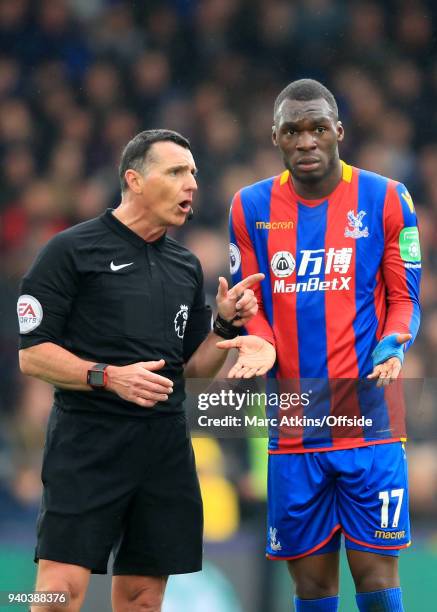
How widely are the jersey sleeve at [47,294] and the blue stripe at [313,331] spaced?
→ 824 mm

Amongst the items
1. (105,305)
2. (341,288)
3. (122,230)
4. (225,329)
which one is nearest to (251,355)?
(225,329)

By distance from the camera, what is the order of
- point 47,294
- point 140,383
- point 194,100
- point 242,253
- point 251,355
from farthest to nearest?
point 194,100 → point 242,253 → point 251,355 → point 47,294 → point 140,383

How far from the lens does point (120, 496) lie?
3.79 m

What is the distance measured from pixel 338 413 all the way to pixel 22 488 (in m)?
2.45

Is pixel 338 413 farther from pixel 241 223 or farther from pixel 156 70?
pixel 156 70

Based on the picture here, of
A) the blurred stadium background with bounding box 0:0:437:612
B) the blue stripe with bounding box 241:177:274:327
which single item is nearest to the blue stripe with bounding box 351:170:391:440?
the blue stripe with bounding box 241:177:274:327

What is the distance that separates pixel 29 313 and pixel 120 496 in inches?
27.6

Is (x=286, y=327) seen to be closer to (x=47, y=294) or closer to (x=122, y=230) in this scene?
(x=122, y=230)

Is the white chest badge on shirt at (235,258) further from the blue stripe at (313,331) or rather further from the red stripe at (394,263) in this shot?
the red stripe at (394,263)

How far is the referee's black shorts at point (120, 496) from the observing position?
373 centimetres

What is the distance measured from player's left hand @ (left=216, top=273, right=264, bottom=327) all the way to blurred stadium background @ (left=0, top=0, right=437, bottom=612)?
263 cm

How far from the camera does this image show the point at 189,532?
12.8 feet

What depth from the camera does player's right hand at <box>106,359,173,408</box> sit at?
3641 mm

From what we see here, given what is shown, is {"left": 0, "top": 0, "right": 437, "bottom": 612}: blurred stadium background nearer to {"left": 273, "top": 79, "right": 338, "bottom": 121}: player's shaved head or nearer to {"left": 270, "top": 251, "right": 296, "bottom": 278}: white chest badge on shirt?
{"left": 270, "top": 251, "right": 296, "bottom": 278}: white chest badge on shirt
